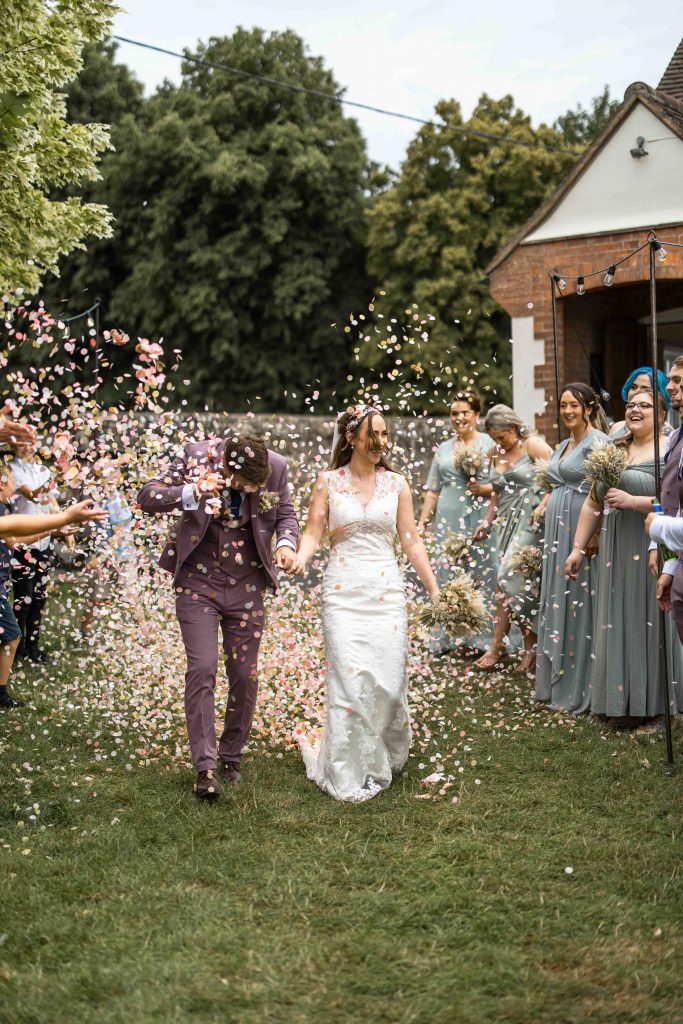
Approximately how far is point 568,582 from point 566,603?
0.16 meters

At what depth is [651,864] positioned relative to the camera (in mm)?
5176

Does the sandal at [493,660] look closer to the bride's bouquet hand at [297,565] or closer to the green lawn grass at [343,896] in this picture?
the green lawn grass at [343,896]

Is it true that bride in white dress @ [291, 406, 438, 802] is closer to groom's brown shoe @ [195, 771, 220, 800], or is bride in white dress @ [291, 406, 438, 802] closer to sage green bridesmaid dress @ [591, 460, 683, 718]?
groom's brown shoe @ [195, 771, 220, 800]

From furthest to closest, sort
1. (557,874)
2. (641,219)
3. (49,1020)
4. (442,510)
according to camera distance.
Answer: (641,219) < (442,510) < (557,874) < (49,1020)

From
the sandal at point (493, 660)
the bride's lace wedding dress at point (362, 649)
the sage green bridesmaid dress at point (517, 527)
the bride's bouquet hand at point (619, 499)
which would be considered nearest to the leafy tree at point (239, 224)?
the sage green bridesmaid dress at point (517, 527)

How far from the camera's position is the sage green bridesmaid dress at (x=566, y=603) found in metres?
8.30

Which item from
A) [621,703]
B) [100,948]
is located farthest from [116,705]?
[100,948]

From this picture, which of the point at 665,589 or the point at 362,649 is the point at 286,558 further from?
the point at 665,589

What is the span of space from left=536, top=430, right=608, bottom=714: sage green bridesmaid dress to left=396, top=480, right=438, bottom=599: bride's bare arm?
5.79ft

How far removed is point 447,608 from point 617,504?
1.27m

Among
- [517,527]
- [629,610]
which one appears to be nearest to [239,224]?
[517,527]

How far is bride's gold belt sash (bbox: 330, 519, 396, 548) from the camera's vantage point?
6816mm

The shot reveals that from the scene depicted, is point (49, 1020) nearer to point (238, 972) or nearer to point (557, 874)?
point (238, 972)

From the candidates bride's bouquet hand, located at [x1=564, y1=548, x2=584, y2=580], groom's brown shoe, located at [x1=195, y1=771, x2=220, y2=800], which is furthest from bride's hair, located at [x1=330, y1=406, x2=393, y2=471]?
groom's brown shoe, located at [x1=195, y1=771, x2=220, y2=800]
